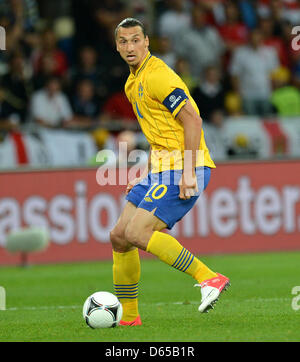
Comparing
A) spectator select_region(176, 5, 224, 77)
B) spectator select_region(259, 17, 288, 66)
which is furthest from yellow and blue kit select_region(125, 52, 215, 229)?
spectator select_region(259, 17, 288, 66)

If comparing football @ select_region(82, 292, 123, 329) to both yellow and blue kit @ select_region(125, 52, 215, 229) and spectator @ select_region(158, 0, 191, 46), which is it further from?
spectator @ select_region(158, 0, 191, 46)

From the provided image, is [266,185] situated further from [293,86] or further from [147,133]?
[147,133]

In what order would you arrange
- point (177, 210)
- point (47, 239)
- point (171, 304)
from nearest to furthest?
point (177, 210) < point (171, 304) < point (47, 239)

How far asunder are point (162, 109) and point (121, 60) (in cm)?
929

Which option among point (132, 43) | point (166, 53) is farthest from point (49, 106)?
point (132, 43)

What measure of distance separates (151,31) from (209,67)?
5.49 feet

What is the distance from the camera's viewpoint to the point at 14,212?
13.1 meters

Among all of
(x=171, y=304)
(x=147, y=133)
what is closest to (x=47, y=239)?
(x=171, y=304)

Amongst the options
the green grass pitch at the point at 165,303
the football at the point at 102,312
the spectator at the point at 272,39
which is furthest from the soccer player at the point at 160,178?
the spectator at the point at 272,39

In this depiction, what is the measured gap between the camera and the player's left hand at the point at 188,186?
6.70 metres

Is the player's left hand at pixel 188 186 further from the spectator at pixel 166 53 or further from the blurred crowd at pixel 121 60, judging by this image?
the spectator at pixel 166 53

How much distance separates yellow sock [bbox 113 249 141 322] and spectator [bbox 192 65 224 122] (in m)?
8.17

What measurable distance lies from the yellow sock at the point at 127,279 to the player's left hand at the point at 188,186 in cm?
70

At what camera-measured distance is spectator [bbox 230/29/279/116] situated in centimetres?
1638
